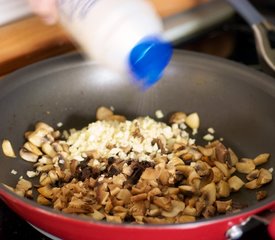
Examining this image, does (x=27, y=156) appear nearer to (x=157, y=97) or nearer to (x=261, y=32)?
(x=157, y=97)

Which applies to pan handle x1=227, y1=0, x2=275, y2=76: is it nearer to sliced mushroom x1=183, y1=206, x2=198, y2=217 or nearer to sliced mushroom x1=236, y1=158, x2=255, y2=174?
sliced mushroom x1=236, y1=158, x2=255, y2=174

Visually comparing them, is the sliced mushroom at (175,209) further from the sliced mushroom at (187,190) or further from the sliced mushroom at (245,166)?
the sliced mushroom at (245,166)

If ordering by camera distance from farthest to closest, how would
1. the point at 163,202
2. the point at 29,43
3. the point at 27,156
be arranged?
the point at 29,43 → the point at 27,156 → the point at 163,202

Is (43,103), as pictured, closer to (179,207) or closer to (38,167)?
(38,167)

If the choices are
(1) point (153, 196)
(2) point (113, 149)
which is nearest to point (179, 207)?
(1) point (153, 196)

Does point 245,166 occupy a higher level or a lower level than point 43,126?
lower

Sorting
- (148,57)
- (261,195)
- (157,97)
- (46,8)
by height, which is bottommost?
(261,195)

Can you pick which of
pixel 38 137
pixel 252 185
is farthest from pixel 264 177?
pixel 38 137
